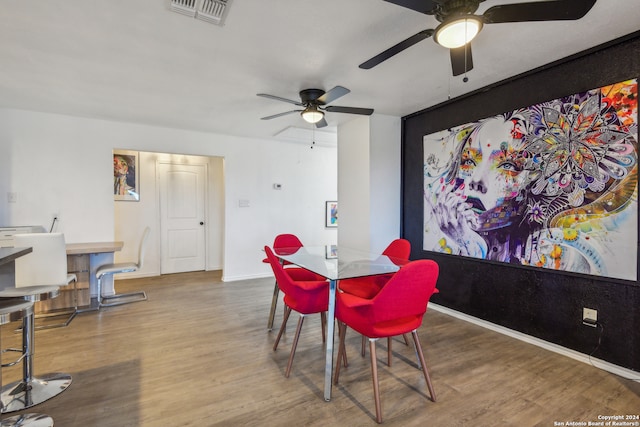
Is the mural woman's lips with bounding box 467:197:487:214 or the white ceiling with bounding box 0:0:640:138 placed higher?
the white ceiling with bounding box 0:0:640:138

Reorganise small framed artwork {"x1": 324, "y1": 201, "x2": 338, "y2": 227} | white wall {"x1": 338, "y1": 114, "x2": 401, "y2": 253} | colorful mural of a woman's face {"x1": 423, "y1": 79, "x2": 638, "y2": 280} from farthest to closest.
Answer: small framed artwork {"x1": 324, "y1": 201, "x2": 338, "y2": 227} < white wall {"x1": 338, "y1": 114, "x2": 401, "y2": 253} < colorful mural of a woman's face {"x1": 423, "y1": 79, "x2": 638, "y2": 280}

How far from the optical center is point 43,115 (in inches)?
153

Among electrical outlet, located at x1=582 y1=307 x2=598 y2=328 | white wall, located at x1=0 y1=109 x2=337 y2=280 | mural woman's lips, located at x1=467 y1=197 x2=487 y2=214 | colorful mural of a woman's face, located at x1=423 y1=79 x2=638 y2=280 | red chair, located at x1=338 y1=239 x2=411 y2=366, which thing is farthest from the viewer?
white wall, located at x1=0 y1=109 x2=337 y2=280

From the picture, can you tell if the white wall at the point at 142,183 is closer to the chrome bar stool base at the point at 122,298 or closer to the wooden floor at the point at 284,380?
the chrome bar stool base at the point at 122,298

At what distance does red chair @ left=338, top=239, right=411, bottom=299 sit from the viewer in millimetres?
2570

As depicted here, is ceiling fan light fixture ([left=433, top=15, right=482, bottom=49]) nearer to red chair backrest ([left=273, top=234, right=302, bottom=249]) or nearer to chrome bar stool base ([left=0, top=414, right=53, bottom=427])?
red chair backrest ([left=273, top=234, right=302, bottom=249])

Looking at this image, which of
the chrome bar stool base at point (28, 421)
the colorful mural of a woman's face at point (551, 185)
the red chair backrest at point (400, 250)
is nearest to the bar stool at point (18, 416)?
the chrome bar stool base at point (28, 421)

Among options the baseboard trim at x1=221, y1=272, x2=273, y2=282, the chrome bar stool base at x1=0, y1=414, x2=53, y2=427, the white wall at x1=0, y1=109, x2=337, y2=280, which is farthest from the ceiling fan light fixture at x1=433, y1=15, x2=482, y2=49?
the baseboard trim at x1=221, y1=272, x2=273, y2=282

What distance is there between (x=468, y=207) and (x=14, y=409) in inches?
157

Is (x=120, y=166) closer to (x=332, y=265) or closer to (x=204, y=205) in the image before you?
(x=204, y=205)

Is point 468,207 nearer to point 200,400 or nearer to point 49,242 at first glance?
point 200,400

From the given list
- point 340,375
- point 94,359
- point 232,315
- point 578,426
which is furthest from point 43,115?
point 578,426

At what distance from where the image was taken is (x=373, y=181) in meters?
4.02

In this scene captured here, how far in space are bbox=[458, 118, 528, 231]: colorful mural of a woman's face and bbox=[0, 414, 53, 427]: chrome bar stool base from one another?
12.4ft
